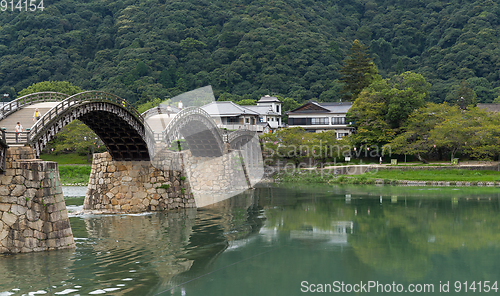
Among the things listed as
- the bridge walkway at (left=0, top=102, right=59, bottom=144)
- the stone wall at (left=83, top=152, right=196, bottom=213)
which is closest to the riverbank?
the stone wall at (left=83, top=152, right=196, bottom=213)

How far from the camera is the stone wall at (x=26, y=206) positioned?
15.1 metres

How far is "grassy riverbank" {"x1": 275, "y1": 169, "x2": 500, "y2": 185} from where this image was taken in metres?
40.1

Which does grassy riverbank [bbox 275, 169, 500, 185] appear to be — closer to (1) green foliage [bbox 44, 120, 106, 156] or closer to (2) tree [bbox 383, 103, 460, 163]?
(2) tree [bbox 383, 103, 460, 163]

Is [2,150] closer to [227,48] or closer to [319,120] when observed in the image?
[319,120]

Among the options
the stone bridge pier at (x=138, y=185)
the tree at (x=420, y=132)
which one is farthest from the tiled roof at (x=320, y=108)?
the stone bridge pier at (x=138, y=185)

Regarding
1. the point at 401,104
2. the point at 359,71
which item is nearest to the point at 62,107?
the point at 401,104

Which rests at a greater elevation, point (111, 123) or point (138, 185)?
point (111, 123)

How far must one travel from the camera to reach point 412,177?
4169 centimetres

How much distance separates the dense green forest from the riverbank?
34.3 m

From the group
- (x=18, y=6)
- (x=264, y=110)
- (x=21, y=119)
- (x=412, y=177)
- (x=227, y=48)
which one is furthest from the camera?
(x=227, y=48)

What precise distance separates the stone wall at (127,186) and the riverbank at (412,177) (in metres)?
21.2

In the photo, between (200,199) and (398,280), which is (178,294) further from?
(200,199)

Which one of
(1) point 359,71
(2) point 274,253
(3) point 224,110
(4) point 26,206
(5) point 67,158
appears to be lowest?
(2) point 274,253

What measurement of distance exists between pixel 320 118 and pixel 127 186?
44243 mm
